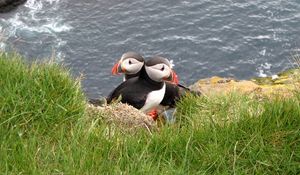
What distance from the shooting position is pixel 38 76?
6598 millimetres

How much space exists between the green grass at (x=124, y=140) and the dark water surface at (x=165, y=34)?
92.4ft

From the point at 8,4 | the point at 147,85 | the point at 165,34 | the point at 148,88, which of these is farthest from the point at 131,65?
the point at 8,4

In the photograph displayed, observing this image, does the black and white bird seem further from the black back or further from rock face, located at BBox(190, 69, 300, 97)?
rock face, located at BBox(190, 69, 300, 97)

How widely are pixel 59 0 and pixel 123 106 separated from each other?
37.8 m

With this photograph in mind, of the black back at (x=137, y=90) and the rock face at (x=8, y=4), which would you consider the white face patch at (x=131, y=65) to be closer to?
the black back at (x=137, y=90)

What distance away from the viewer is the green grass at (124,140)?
5352 mm

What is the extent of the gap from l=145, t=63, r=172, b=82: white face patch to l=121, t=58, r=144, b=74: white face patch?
13.8 inches

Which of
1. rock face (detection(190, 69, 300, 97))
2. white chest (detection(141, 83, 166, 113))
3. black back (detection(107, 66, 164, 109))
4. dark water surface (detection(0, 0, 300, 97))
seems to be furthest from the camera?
dark water surface (detection(0, 0, 300, 97))

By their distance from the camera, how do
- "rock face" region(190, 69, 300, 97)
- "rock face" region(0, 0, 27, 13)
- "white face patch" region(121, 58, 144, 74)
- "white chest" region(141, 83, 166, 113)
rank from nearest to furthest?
"rock face" region(190, 69, 300, 97) < "white chest" region(141, 83, 166, 113) < "white face patch" region(121, 58, 144, 74) < "rock face" region(0, 0, 27, 13)

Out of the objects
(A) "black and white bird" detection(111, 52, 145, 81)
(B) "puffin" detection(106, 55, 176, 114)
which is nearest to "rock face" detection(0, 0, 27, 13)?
(A) "black and white bird" detection(111, 52, 145, 81)

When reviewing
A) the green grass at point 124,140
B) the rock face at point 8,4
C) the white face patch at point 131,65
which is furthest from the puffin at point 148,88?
the rock face at point 8,4

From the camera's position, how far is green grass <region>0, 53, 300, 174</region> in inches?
211

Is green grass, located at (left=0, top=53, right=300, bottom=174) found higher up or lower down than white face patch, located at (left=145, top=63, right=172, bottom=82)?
higher up

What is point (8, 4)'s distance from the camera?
145 ft
